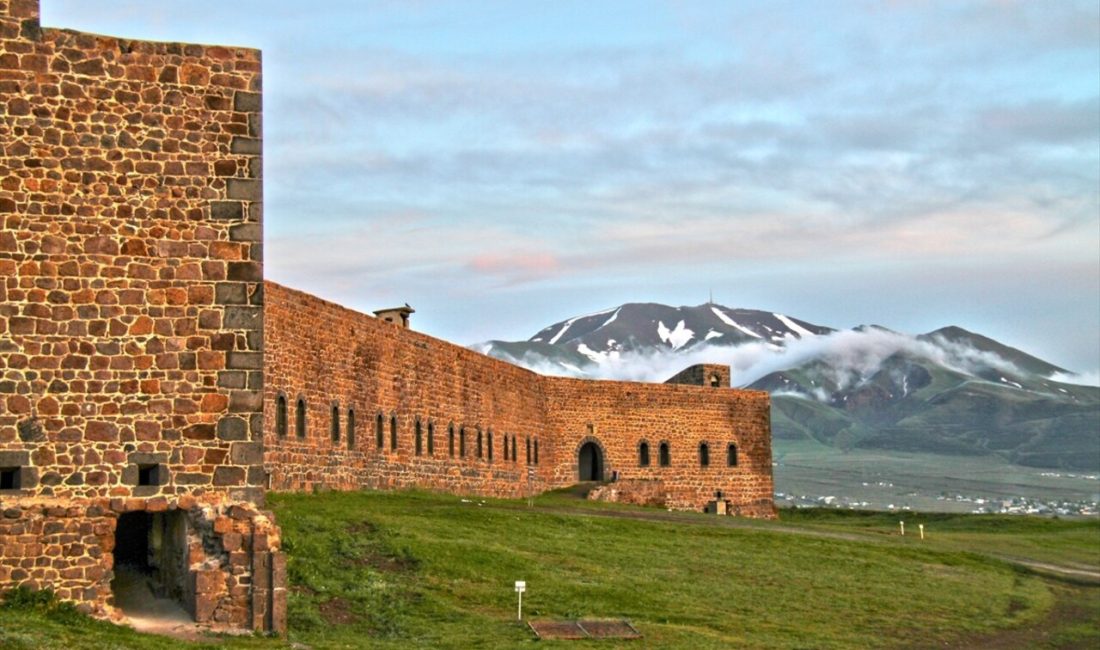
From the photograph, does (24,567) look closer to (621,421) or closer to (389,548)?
(389,548)

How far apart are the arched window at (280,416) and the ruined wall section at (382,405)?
76 millimetres

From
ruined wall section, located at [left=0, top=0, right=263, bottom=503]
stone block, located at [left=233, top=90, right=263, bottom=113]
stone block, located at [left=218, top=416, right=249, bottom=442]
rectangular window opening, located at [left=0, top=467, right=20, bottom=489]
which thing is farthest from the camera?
stone block, located at [left=233, top=90, right=263, bottom=113]

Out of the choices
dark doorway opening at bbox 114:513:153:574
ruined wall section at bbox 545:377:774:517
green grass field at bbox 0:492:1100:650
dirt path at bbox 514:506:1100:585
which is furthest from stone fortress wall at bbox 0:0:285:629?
ruined wall section at bbox 545:377:774:517

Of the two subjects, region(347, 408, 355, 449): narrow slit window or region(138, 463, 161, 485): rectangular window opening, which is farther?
region(347, 408, 355, 449): narrow slit window

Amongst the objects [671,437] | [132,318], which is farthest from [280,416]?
[671,437]

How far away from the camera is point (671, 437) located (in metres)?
66.4

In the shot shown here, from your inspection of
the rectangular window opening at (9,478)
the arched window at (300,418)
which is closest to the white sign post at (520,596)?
the rectangular window opening at (9,478)

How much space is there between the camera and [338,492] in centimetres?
3816

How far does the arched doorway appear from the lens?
6419 cm

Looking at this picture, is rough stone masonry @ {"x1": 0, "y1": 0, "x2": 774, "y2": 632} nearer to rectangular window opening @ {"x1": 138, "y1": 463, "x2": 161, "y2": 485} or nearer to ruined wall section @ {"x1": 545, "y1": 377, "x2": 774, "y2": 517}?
rectangular window opening @ {"x1": 138, "y1": 463, "x2": 161, "y2": 485}

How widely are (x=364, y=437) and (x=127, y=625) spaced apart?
74.4 feet

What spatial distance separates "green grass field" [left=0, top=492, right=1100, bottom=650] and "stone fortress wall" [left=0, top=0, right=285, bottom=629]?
117 centimetres

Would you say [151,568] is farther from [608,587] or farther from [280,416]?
[280,416]

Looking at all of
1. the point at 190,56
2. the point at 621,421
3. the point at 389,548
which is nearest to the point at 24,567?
the point at 190,56
